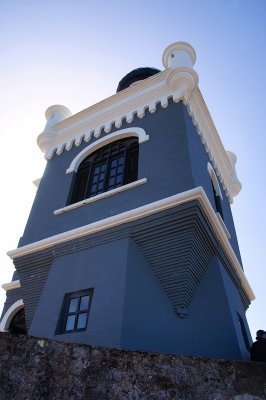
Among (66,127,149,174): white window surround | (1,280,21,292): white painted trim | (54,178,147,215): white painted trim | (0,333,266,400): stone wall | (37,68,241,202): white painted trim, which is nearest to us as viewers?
(0,333,266,400): stone wall

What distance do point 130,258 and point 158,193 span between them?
4.80 feet

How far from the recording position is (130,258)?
6.38m

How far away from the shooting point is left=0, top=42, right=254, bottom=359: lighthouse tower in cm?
595

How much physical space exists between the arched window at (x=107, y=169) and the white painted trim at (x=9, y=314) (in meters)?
2.99


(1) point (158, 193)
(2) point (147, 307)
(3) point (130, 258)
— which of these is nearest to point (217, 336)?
(2) point (147, 307)

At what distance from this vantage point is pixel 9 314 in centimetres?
907

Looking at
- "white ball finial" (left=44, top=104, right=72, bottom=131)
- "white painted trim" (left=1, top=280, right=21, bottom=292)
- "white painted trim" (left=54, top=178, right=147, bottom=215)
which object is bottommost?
"white painted trim" (left=1, top=280, right=21, bottom=292)

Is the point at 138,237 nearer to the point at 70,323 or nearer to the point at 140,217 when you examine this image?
the point at 140,217

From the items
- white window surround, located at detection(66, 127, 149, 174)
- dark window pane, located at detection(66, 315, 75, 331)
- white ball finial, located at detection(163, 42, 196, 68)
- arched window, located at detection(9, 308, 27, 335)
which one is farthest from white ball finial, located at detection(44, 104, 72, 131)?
dark window pane, located at detection(66, 315, 75, 331)

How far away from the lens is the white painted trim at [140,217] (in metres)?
6.41

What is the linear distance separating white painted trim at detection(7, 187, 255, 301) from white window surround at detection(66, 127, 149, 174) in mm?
2433

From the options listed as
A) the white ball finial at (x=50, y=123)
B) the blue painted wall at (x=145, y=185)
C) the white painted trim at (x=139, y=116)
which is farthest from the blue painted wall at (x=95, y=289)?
the white ball finial at (x=50, y=123)

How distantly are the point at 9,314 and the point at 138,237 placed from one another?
466cm

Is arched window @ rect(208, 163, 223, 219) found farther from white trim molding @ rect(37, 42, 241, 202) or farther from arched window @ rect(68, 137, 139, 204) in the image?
arched window @ rect(68, 137, 139, 204)
